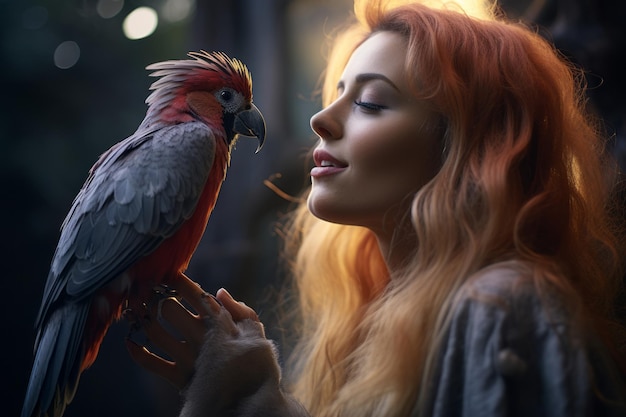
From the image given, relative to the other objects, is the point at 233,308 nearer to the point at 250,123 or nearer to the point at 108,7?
the point at 250,123

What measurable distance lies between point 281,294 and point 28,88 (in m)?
Answer: 0.69

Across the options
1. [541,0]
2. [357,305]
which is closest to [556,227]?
[357,305]

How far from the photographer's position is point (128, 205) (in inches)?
36.3

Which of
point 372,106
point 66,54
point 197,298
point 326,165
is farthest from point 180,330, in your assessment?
point 66,54

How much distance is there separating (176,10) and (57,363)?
0.73 metres

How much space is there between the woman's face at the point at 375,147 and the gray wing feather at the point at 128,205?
0.67 feet

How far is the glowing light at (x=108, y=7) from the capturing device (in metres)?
1.14

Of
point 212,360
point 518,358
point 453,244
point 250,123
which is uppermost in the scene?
point 250,123

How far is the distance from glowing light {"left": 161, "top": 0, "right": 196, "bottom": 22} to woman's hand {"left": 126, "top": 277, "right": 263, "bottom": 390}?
1.80 feet

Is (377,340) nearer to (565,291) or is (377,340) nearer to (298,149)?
(565,291)

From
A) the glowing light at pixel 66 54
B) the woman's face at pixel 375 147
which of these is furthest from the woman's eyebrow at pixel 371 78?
the glowing light at pixel 66 54

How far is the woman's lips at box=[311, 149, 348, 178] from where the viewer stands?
3.33ft

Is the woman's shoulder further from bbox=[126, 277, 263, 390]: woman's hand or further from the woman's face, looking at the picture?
bbox=[126, 277, 263, 390]: woman's hand

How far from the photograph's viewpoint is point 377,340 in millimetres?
969
